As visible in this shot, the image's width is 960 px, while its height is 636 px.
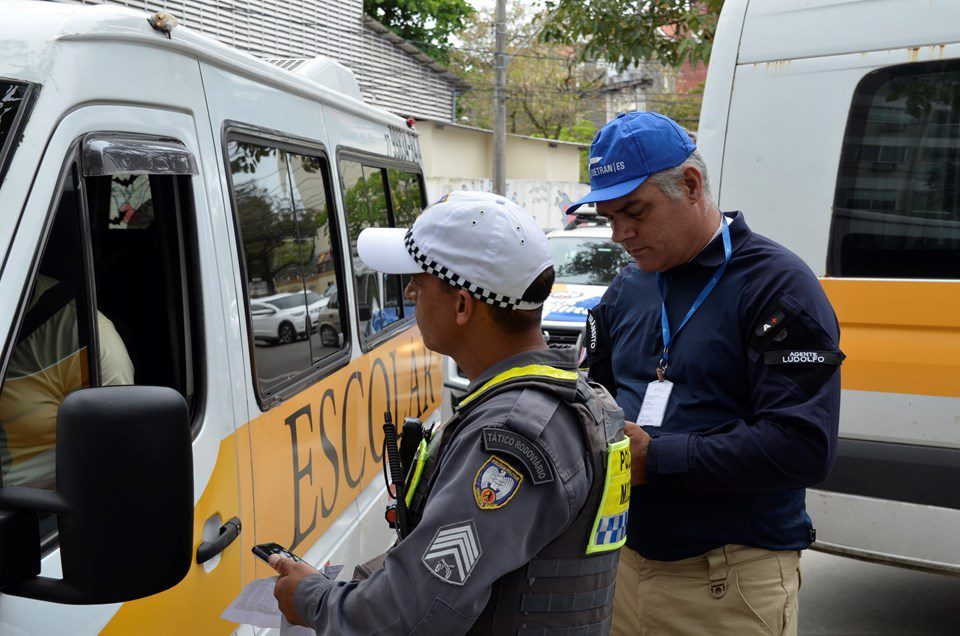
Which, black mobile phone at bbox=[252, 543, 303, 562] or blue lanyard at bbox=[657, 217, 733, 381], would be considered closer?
black mobile phone at bbox=[252, 543, 303, 562]

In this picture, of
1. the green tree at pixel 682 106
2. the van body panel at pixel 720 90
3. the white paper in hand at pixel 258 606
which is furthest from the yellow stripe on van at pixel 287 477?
the green tree at pixel 682 106

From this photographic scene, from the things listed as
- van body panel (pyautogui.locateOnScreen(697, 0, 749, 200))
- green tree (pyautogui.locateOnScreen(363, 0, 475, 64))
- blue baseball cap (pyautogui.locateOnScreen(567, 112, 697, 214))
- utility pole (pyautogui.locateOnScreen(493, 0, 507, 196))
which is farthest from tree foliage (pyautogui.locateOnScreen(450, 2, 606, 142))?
blue baseball cap (pyautogui.locateOnScreen(567, 112, 697, 214))

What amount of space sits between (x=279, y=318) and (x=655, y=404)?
1.11 meters

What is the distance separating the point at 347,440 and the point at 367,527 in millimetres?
400

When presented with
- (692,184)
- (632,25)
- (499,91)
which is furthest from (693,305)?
(499,91)

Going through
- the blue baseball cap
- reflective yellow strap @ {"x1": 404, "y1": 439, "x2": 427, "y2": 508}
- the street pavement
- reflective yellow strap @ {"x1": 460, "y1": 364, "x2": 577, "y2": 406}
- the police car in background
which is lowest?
the street pavement

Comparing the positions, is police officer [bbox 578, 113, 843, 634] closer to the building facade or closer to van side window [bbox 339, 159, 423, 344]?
van side window [bbox 339, 159, 423, 344]

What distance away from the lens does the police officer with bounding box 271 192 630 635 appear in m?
1.34

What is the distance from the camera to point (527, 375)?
59.3 inches

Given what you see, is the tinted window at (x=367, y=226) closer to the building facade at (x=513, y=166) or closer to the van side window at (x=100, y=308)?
the van side window at (x=100, y=308)

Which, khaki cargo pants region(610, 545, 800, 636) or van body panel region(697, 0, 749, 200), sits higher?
van body panel region(697, 0, 749, 200)

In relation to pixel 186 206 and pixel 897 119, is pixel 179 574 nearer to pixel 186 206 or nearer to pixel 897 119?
pixel 186 206

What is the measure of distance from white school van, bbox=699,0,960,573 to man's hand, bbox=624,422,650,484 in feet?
5.12

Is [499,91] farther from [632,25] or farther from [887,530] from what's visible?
[887,530]
